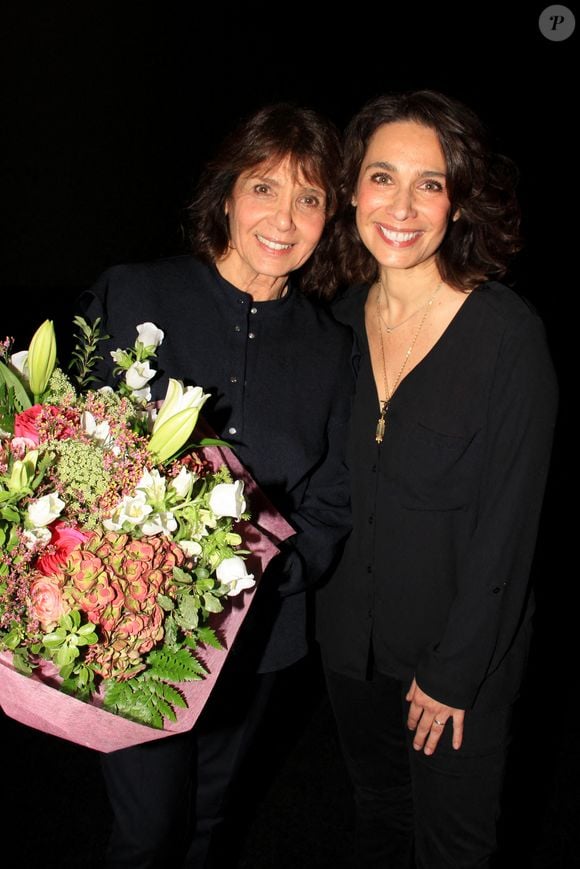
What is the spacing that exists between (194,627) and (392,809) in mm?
1116

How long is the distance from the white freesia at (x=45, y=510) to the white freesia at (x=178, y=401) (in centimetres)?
21

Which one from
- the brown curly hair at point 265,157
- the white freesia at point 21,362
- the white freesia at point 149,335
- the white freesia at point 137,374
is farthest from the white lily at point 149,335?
the brown curly hair at point 265,157

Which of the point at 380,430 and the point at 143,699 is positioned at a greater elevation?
the point at 380,430

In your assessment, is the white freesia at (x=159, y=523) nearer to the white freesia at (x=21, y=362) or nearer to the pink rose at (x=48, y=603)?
the pink rose at (x=48, y=603)

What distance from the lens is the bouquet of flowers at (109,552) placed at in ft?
3.38

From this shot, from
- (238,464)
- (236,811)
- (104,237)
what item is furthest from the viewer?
(104,237)

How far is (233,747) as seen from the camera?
1.85m

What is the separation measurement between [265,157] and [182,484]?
833mm

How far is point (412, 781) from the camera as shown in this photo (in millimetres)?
1761

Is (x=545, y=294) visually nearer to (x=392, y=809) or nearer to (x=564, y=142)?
(x=564, y=142)

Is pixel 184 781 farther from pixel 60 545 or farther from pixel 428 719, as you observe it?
pixel 60 545

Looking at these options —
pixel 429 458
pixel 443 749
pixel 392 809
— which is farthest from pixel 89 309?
pixel 392 809

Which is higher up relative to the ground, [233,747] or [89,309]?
[89,309]
